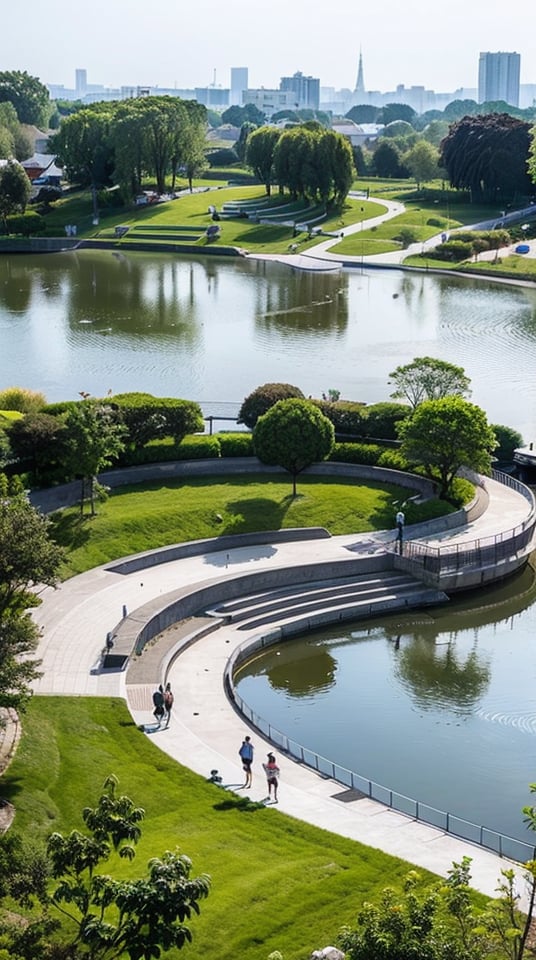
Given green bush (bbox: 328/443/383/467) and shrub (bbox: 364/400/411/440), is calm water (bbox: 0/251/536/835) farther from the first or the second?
green bush (bbox: 328/443/383/467)

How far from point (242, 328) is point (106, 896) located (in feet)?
225

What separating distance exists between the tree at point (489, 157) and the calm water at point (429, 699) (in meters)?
95.9

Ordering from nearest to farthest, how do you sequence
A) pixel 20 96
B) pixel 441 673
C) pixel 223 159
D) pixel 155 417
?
1. pixel 441 673
2. pixel 155 417
3. pixel 223 159
4. pixel 20 96

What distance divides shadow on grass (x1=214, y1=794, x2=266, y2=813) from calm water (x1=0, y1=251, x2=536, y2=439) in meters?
35.1

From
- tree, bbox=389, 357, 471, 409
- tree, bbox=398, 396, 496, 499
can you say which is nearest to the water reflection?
tree, bbox=398, 396, 496, 499

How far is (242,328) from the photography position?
3332 inches

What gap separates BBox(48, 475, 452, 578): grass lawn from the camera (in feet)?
138

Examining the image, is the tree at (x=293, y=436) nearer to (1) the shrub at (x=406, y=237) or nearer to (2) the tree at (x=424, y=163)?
(1) the shrub at (x=406, y=237)

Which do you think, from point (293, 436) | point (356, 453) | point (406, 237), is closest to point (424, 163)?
point (406, 237)

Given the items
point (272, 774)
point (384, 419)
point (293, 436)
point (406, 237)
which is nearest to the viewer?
point (272, 774)

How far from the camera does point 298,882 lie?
23531mm

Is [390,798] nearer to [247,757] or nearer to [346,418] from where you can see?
[247,757]

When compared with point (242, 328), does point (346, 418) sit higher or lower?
higher

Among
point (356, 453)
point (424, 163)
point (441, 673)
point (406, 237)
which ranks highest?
point (424, 163)
